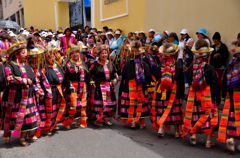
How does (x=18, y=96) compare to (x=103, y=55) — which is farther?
(x=103, y=55)

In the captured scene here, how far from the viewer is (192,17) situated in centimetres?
1074

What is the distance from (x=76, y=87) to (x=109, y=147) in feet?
5.20

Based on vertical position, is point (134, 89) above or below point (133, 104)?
above

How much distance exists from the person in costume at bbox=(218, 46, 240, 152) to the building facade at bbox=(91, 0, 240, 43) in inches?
151

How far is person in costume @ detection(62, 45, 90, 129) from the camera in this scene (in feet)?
22.3

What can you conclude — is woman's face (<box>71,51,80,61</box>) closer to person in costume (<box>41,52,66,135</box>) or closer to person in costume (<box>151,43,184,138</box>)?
person in costume (<box>41,52,66,135</box>)

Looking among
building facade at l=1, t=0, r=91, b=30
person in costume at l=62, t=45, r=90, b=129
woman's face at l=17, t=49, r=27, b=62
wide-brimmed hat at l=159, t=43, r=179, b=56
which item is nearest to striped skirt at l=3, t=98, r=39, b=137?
woman's face at l=17, t=49, r=27, b=62

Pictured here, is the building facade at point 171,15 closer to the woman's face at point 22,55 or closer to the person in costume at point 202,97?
the person in costume at point 202,97

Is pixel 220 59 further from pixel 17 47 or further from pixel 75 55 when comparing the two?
pixel 17 47

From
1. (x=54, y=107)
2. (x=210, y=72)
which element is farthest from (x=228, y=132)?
(x=54, y=107)

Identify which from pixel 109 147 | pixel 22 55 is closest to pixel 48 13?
pixel 22 55

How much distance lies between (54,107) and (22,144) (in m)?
0.93

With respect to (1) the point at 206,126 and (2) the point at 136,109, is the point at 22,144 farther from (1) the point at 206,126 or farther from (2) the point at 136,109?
(1) the point at 206,126

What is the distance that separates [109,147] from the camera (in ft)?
19.2
